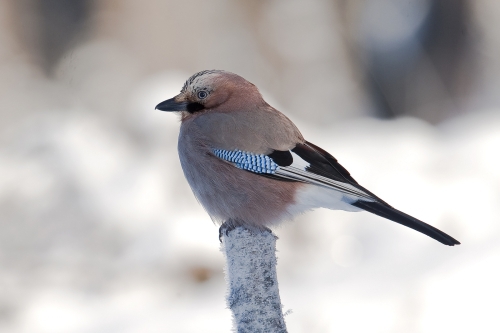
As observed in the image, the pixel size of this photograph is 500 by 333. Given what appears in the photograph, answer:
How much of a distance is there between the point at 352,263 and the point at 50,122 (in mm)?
3553

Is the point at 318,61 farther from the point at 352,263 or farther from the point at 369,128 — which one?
the point at 352,263

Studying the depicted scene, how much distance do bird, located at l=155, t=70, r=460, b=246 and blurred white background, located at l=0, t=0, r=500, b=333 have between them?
827 millimetres

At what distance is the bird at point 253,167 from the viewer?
9.91ft

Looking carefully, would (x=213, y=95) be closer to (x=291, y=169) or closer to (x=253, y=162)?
A: (x=253, y=162)

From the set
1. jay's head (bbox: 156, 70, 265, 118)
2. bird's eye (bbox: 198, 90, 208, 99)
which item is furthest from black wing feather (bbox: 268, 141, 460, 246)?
bird's eye (bbox: 198, 90, 208, 99)

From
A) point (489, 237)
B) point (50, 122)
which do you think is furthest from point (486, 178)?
point (50, 122)

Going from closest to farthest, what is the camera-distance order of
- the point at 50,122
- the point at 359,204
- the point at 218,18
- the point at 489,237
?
the point at 359,204
the point at 489,237
the point at 50,122
the point at 218,18

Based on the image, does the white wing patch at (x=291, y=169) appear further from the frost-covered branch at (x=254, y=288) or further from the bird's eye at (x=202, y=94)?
the frost-covered branch at (x=254, y=288)

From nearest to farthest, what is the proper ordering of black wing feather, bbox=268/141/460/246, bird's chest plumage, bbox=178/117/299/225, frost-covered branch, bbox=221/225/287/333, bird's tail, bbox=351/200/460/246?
frost-covered branch, bbox=221/225/287/333 < bird's tail, bbox=351/200/460/246 < black wing feather, bbox=268/141/460/246 < bird's chest plumage, bbox=178/117/299/225

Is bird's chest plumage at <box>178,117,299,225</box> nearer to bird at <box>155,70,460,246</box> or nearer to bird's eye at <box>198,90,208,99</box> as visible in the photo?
bird at <box>155,70,460,246</box>

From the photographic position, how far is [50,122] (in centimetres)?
688

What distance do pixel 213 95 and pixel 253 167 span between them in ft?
1.73

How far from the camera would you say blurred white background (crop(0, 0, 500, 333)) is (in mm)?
5312

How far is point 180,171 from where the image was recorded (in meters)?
6.43
